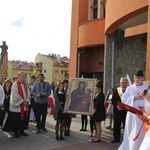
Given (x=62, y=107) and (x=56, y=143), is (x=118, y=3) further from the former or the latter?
(x=56, y=143)

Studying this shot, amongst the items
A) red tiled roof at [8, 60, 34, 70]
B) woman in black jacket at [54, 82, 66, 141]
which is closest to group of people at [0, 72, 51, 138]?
woman in black jacket at [54, 82, 66, 141]

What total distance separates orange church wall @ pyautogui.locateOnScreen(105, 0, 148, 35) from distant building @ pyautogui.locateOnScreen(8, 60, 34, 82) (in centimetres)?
6981

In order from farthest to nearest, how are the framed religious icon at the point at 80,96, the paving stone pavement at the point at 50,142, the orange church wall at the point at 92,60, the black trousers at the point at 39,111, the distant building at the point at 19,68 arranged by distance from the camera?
the distant building at the point at 19,68
the orange church wall at the point at 92,60
the black trousers at the point at 39,111
the framed religious icon at the point at 80,96
the paving stone pavement at the point at 50,142

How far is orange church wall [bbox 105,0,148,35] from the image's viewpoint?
321 inches

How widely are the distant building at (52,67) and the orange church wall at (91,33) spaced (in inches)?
2131

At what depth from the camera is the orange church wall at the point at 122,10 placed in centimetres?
815

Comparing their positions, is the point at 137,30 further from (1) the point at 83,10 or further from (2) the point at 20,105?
(2) the point at 20,105

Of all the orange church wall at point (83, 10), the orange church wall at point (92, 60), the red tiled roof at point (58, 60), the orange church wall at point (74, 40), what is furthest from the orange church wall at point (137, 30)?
the red tiled roof at point (58, 60)

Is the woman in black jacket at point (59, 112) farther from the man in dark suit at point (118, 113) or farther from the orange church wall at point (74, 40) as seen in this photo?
the orange church wall at point (74, 40)

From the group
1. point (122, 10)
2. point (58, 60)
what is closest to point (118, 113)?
point (122, 10)

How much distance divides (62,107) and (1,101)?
1748 mm

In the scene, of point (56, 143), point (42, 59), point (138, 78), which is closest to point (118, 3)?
point (138, 78)

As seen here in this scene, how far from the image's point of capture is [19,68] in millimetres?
82250

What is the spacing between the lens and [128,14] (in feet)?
29.4
